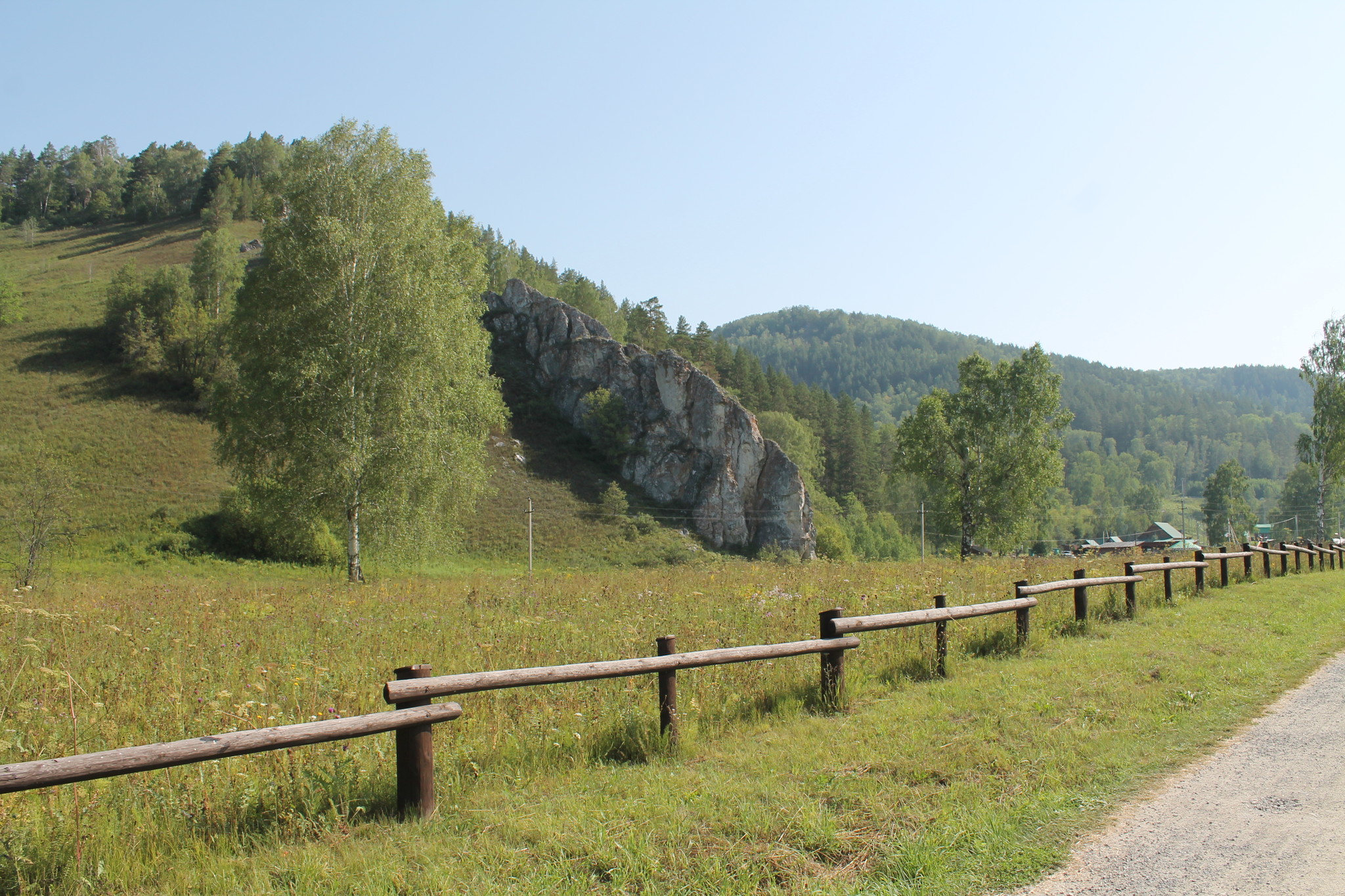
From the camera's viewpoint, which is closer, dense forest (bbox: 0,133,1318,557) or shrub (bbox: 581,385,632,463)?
dense forest (bbox: 0,133,1318,557)

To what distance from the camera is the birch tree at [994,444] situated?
136 feet

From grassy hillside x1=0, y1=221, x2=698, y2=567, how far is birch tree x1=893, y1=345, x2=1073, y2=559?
18.8 m

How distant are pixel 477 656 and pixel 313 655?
5.93 feet

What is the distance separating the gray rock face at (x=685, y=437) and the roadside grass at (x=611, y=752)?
5075 centimetres

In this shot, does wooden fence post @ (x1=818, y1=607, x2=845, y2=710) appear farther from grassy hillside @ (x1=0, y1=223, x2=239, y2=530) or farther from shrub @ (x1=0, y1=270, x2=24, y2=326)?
shrub @ (x1=0, y1=270, x2=24, y2=326)

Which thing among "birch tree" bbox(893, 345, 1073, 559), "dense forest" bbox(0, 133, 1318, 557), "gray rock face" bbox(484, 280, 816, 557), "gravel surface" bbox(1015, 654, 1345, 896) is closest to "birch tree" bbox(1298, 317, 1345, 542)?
"birch tree" bbox(893, 345, 1073, 559)

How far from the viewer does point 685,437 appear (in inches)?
2598

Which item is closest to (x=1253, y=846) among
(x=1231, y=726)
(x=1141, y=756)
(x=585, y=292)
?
(x=1141, y=756)

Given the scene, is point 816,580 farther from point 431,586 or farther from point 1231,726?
point 431,586

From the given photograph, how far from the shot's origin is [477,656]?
8156 mm

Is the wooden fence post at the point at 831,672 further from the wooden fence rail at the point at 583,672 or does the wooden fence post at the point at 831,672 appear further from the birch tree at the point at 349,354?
the birch tree at the point at 349,354

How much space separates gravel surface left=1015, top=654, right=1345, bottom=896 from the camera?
3.71m

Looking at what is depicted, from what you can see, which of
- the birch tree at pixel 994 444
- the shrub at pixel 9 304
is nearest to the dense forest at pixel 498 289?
the birch tree at pixel 994 444

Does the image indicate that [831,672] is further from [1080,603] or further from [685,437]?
[685,437]
